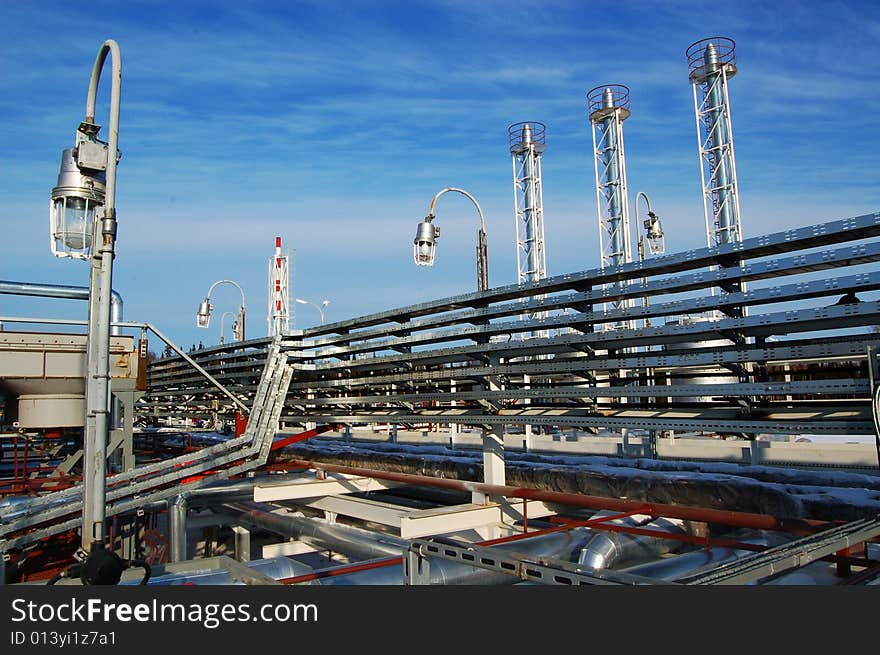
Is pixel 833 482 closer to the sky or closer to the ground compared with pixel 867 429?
closer to the ground

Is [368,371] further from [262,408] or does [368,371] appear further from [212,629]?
[212,629]

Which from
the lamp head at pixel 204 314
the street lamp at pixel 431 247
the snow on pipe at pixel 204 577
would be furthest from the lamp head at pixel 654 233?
the snow on pipe at pixel 204 577

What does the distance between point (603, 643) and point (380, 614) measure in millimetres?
965

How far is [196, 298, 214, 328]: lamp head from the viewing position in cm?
2612

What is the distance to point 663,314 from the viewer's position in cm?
671

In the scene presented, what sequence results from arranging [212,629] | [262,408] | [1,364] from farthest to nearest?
[262,408]
[1,364]
[212,629]

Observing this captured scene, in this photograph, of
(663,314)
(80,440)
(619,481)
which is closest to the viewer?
(663,314)

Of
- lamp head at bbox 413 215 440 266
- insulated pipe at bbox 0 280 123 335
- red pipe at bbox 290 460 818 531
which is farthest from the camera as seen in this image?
lamp head at bbox 413 215 440 266

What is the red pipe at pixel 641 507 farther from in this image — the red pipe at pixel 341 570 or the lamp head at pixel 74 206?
the lamp head at pixel 74 206

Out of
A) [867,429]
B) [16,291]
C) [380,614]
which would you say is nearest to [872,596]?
[380,614]

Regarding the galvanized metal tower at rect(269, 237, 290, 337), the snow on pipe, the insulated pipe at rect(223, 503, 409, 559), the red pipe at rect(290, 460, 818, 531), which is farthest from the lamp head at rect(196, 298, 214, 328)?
the snow on pipe

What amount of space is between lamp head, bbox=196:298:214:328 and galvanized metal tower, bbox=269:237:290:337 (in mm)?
10670

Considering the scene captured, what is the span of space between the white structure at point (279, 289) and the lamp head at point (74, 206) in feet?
31.9

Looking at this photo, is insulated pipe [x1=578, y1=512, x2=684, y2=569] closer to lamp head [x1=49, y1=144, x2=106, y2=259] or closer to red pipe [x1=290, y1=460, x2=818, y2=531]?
red pipe [x1=290, y1=460, x2=818, y2=531]
